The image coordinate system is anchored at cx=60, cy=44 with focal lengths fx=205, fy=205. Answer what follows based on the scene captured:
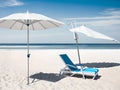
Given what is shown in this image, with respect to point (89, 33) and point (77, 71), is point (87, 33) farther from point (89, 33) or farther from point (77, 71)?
point (77, 71)

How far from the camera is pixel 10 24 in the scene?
292 inches

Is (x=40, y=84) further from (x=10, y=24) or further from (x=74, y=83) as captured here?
(x=10, y=24)

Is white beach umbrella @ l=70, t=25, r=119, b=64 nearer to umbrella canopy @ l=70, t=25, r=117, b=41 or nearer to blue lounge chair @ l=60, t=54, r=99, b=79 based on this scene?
umbrella canopy @ l=70, t=25, r=117, b=41

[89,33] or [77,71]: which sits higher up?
[89,33]

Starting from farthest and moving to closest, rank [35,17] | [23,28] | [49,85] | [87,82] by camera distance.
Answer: [23,28] → [87,82] → [49,85] → [35,17]

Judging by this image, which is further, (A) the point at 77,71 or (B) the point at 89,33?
(B) the point at 89,33

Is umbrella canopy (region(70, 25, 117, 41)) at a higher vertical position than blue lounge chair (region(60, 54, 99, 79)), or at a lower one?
higher

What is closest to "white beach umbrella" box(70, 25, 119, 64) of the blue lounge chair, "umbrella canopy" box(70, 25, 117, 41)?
"umbrella canopy" box(70, 25, 117, 41)

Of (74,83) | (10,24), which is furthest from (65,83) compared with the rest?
(10,24)

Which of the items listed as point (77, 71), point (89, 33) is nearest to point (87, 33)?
point (89, 33)

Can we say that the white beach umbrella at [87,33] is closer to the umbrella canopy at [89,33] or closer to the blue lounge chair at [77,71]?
the umbrella canopy at [89,33]

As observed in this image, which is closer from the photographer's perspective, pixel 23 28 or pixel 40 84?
pixel 40 84

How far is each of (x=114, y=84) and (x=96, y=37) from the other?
6.21 ft

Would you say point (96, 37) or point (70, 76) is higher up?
point (96, 37)
